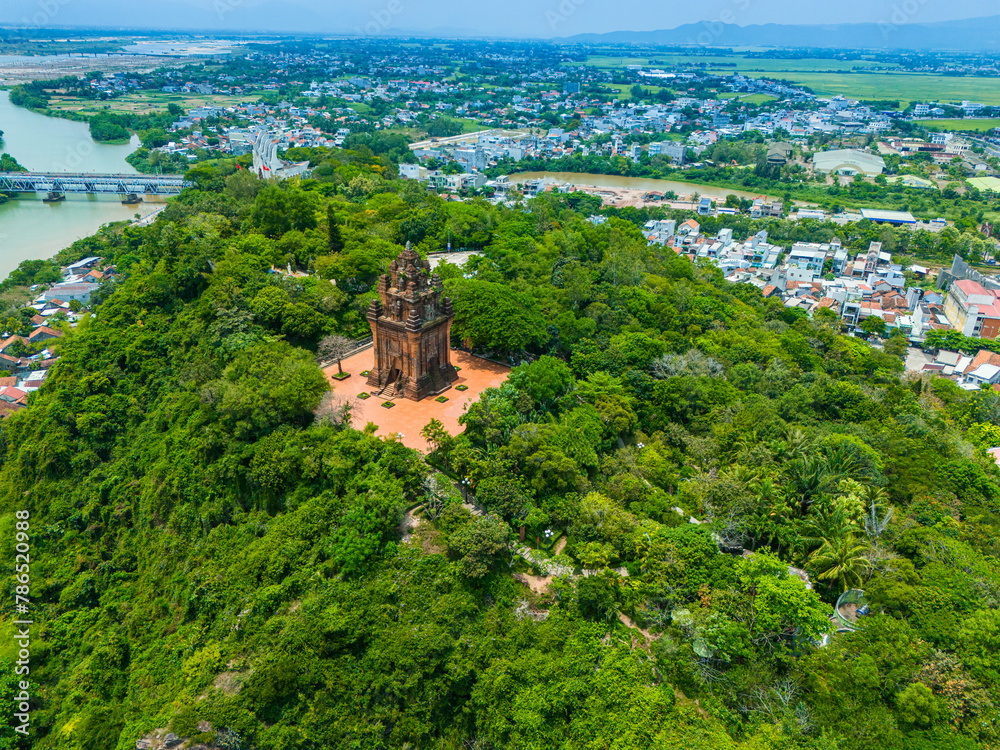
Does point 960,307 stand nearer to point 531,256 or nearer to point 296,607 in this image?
point 531,256

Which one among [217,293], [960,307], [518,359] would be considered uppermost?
[217,293]

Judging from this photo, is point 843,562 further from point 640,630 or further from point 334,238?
point 334,238

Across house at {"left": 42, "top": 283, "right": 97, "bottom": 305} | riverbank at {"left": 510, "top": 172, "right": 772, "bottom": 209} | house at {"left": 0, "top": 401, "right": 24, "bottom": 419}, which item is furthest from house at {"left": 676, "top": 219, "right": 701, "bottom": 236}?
house at {"left": 0, "top": 401, "right": 24, "bottom": 419}

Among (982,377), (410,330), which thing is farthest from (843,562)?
(982,377)

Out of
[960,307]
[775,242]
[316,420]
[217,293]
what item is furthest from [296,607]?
[775,242]

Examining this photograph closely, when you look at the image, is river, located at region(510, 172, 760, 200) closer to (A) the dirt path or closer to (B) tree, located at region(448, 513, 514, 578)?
(B) tree, located at region(448, 513, 514, 578)
